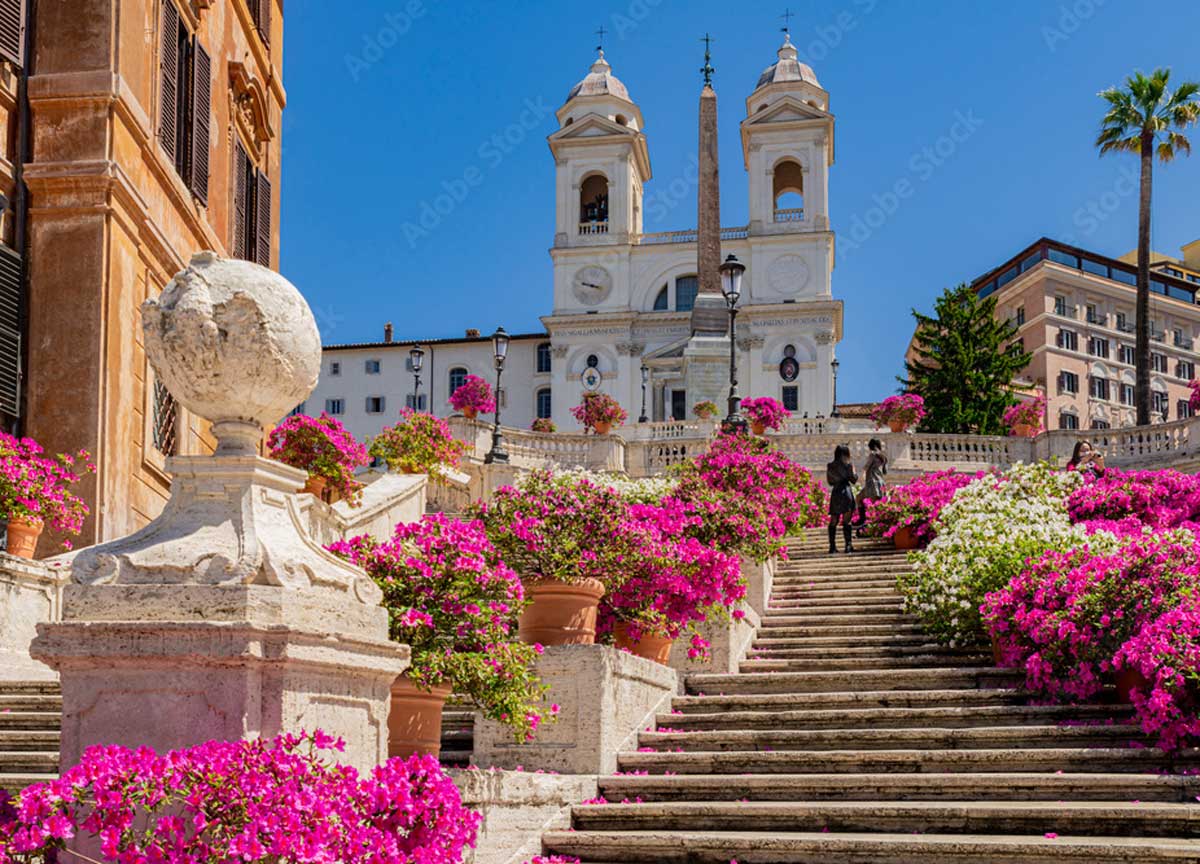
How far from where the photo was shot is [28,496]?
1232 centimetres

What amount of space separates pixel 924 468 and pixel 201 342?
3010 centimetres

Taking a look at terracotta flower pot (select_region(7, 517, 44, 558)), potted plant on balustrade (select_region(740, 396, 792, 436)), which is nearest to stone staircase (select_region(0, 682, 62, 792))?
terracotta flower pot (select_region(7, 517, 44, 558))

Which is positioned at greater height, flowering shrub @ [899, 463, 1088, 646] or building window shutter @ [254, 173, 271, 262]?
building window shutter @ [254, 173, 271, 262]

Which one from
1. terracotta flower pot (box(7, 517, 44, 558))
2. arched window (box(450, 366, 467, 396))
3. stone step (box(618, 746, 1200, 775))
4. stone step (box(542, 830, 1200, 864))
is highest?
arched window (box(450, 366, 467, 396))

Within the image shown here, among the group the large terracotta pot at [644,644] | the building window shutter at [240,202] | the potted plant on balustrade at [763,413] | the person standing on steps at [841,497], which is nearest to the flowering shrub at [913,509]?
the person standing on steps at [841,497]

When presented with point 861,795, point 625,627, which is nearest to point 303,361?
point 861,795

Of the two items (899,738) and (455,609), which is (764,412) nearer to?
(899,738)

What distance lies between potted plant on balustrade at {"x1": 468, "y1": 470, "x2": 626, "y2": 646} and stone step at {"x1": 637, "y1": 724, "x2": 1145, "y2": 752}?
1161 millimetres

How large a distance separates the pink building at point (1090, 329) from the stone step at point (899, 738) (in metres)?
77.5

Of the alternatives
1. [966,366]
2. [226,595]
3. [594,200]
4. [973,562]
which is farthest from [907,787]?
[594,200]

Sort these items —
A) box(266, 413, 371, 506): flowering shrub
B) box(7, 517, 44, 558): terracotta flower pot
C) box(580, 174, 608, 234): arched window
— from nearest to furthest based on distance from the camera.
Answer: box(7, 517, 44, 558): terracotta flower pot < box(266, 413, 371, 506): flowering shrub < box(580, 174, 608, 234): arched window

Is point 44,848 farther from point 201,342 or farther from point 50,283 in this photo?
point 50,283

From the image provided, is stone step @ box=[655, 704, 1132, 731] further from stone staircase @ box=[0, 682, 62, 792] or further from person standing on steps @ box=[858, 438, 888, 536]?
person standing on steps @ box=[858, 438, 888, 536]

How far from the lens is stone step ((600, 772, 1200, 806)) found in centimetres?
851
